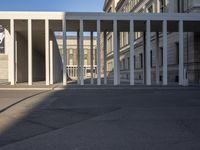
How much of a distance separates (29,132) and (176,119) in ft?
14.6

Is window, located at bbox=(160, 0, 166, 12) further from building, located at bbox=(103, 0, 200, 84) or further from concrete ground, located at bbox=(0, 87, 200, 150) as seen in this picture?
concrete ground, located at bbox=(0, 87, 200, 150)

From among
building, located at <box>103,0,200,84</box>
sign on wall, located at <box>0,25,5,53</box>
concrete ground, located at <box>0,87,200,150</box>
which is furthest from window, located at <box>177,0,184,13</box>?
sign on wall, located at <box>0,25,5,53</box>

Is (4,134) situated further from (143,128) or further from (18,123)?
(143,128)

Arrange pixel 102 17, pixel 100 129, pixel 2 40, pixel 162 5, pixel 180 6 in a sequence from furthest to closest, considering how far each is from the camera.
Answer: pixel 2 40
pixel 162 5
pixel 180 6
pixel 102 17
pixel 100 129

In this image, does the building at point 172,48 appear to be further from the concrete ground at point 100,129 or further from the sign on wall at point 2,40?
the sign on wall at point 2,40

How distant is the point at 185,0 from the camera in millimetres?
40375

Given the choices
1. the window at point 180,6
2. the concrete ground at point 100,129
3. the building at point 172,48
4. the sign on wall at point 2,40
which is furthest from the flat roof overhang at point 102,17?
the sign on wall at point 2,40

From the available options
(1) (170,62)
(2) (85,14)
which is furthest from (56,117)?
(1) (170,62)

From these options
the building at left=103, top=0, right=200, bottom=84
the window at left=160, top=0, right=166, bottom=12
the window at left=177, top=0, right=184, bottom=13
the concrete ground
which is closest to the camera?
the concrete ground

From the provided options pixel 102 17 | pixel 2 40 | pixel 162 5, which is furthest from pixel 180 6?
pixel 2 40

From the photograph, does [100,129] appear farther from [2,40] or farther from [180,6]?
[2,40]

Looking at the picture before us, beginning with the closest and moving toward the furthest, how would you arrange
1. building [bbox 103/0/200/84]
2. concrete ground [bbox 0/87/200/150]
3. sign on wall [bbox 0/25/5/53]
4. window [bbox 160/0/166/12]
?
concrete ground [bbox 0/87/200/150] < building [bbox 103/0/200/84] < window [bbox 160/0/166/12] < sign on wall [bbox 0/25/5/53]

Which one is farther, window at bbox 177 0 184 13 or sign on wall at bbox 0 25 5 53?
sign on wall at bbox 0 25 5 53

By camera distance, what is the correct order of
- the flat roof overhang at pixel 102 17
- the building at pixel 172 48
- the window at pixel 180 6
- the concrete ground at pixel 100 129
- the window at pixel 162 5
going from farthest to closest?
the window at pixel 162 5 < the window at pixel 180 6 < the building at pixel 172 48 < the flat roof overhang at pixel 102 17 < the concrete ground at pixel 100 129
